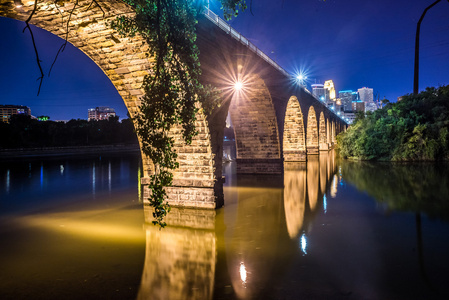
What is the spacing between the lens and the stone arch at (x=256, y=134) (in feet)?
59.6

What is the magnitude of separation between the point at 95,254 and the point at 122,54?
5.31m

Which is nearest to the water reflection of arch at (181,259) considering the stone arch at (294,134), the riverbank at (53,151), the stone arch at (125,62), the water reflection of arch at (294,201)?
A: the stone arch at (125,62)

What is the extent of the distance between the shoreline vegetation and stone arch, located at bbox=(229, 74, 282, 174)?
443 inches

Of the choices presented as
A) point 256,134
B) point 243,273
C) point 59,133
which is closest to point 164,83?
point 243,273

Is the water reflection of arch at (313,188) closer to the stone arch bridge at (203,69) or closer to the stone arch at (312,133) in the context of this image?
the stone arch bridge at (203,69)

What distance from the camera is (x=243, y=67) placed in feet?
44.0

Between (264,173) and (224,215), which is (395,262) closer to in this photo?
(224,215)

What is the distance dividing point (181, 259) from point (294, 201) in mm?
6500

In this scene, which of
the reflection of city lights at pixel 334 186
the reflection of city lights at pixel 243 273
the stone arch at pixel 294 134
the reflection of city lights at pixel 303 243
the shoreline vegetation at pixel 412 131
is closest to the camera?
the reflection of city lights at pixel 243 273

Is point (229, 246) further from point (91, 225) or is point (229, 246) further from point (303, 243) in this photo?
point (91, 225)

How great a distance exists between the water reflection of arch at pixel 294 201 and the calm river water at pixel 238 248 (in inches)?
3.0

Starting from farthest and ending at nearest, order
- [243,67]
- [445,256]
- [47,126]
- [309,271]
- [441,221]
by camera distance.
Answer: [47,126]
[243,67]
[441,221]
[445,256]
[309,271]

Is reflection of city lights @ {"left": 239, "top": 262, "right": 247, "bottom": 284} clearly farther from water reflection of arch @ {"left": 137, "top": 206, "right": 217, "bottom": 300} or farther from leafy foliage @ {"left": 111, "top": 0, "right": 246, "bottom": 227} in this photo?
leafy foliage @ {"left": 111, "top": 0, "right": 246, "bottom": 227}

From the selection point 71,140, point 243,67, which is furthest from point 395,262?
point 71,140
